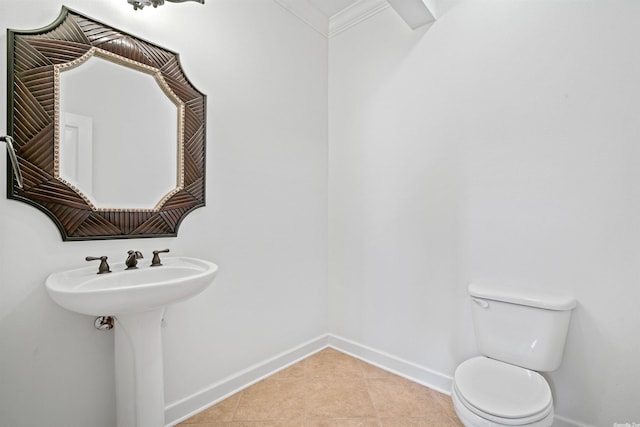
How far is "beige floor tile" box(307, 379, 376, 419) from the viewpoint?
167 centimetres

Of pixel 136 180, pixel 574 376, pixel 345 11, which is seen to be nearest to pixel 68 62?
pixel 136 180

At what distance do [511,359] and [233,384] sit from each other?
1584 millimetres

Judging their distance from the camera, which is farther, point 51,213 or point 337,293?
point 337,293

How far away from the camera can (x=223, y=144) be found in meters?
1.80

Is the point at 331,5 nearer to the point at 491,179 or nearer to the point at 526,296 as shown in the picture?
the point at 491,179

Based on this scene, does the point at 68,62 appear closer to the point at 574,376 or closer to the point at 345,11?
the point at 345,11

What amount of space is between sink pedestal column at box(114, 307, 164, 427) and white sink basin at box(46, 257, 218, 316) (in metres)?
0.17

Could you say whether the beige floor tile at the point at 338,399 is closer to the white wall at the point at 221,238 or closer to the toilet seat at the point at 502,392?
the white wall at the point at 221,238

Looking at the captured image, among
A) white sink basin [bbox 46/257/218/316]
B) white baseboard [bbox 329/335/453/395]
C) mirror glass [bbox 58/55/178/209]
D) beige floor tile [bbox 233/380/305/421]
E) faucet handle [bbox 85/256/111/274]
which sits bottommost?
beige floor tile [bbox 233/380/305/421]

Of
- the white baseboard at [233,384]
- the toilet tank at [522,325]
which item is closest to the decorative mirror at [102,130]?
the white baseboard at [233,384]

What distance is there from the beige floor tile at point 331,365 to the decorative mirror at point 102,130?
1.40 m

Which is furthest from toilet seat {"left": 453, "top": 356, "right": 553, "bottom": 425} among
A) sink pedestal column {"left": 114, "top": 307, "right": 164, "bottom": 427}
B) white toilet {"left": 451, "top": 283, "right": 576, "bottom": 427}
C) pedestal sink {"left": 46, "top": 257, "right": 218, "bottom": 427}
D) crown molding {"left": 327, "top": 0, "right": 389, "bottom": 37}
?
crown molding {"left": 327, "top": 0, "right": 389, "bottom": 37}

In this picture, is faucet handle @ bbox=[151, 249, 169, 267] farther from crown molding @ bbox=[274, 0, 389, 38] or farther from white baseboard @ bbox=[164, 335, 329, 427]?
crown molding @ bbox=[274, 0, 389, 38]

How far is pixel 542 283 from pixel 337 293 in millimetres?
1413
